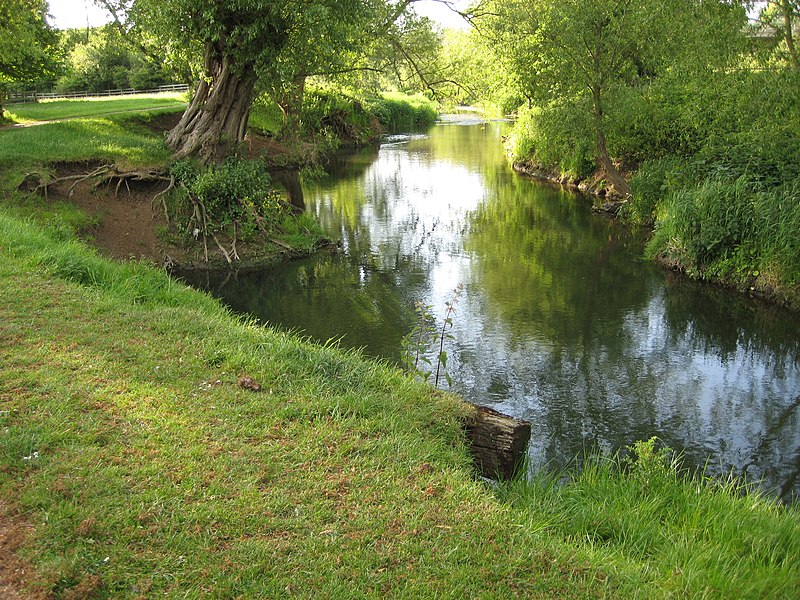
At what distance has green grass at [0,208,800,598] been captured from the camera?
3.96m

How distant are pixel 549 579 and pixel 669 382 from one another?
6.39 m

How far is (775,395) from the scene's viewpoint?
31.0ft

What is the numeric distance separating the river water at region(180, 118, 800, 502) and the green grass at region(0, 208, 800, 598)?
6.84ft

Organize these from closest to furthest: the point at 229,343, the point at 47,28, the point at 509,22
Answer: the point at 229,343
the point at 509,22
the point at 47,28

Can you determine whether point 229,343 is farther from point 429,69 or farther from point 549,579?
point 429,69

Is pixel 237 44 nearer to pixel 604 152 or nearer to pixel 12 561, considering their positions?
pixel 604 152

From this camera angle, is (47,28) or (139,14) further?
(47,28)

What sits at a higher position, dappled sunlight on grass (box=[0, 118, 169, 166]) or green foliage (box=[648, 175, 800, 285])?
dappled sunlight on grass (box=[0, 118, 169, 166])

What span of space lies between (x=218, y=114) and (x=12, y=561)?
47.2 feet

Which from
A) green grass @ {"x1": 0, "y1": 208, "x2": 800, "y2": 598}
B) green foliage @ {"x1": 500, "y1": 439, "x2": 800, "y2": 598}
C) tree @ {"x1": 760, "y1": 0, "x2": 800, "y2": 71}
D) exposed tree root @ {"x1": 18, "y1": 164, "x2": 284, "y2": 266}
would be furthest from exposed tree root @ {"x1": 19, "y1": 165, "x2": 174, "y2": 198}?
green foliage @ {"x1": 500, "y1": 439, "x2": 800, "y2": 598}

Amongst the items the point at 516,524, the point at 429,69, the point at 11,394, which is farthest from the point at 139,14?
the point at 516,524

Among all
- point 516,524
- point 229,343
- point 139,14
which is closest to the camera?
point 516,524

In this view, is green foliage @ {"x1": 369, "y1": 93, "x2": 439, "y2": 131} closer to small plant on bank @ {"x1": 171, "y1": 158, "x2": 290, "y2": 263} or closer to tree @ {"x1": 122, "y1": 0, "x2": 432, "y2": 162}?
tree @ {"x1": 122, "y1": 0, "x2": 432, "y2": 162}

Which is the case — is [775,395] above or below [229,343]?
below
